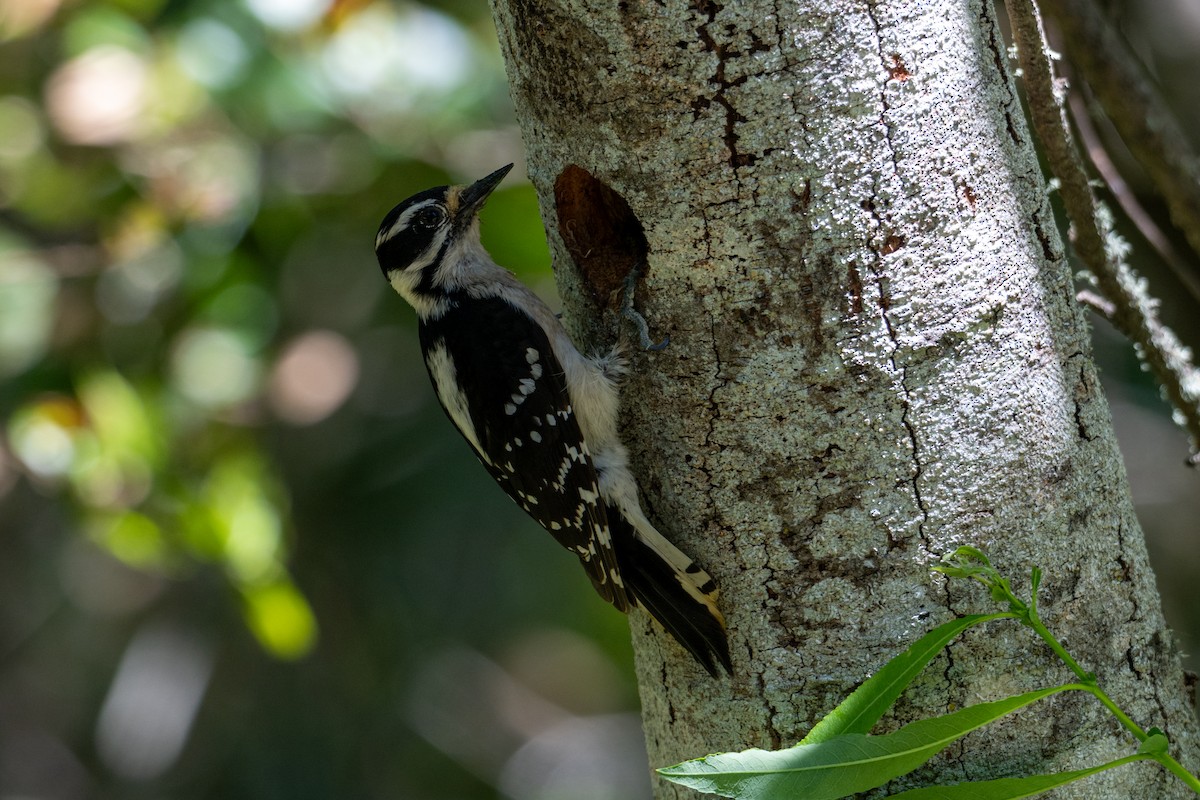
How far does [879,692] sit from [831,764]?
0.47ft

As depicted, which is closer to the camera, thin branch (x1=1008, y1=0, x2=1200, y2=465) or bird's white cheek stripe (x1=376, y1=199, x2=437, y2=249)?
thin branch (x1=1008, y1=0, x2=1200, y2=465)

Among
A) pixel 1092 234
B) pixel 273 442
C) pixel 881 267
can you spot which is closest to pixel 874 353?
pixel 881 267

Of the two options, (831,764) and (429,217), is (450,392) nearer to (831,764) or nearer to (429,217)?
(429,217)

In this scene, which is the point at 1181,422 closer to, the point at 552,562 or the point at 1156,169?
the point at 1156,169

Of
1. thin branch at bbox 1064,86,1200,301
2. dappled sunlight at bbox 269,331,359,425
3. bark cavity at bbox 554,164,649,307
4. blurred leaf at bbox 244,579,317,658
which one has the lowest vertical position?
blurred leaf at bbox 244,579,317,658

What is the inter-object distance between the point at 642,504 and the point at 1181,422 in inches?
54.1

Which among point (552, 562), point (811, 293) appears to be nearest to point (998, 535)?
point (811, 293)

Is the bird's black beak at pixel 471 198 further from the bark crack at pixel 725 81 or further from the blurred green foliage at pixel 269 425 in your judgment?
the bark crack at pixel 725 81

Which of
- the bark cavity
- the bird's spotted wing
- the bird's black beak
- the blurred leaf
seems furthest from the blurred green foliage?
the bark cavity

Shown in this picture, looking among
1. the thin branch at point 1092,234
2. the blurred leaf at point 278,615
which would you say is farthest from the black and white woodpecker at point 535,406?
the blurred leaf at point 278,615

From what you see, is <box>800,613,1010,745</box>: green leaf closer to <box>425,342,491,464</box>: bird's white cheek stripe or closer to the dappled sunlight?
<box>425,342,491,464</box>: bird's white cheek stripe

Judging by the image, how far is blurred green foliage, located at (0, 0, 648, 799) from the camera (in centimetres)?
378

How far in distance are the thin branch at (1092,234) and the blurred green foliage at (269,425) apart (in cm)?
214

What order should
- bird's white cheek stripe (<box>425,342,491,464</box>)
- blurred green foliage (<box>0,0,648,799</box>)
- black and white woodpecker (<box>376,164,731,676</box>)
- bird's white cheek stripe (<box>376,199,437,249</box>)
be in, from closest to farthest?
black and white woodpecker (<box>376,164,731,676</box>), bird's white cheek stripe (<box>425,342,491,464</box>), bird's white cheek stripe (<box>376,199,437,249</box>), blurred green foliage (<box>0,0,648,799</box>)
